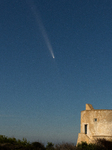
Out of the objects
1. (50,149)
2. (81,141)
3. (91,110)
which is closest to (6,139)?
(50,149)

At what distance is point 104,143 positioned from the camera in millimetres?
24594

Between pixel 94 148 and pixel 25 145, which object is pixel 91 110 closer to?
pixel 94 148

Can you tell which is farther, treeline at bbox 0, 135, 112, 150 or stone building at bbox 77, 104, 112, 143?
stone building at bbox 77, 104, 112, 143

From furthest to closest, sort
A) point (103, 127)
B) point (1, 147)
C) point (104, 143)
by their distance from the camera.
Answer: point (103, 127)
point (104, 143)
point (1, 147)

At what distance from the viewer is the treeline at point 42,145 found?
2362 centimetres

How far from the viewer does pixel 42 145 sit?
87.8 feet

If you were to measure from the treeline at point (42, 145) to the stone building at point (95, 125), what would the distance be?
1.11m

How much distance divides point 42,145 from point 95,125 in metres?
7.35

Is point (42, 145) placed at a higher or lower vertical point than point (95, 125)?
lower

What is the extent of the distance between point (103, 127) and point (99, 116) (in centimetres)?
145

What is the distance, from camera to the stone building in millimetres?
26172

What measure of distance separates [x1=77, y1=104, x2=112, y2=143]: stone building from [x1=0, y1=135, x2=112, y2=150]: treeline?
111 centimetres

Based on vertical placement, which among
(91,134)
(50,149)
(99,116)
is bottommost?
(50,149)

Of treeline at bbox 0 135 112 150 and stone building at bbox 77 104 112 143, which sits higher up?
stone building at bbox 77 104 112 143
